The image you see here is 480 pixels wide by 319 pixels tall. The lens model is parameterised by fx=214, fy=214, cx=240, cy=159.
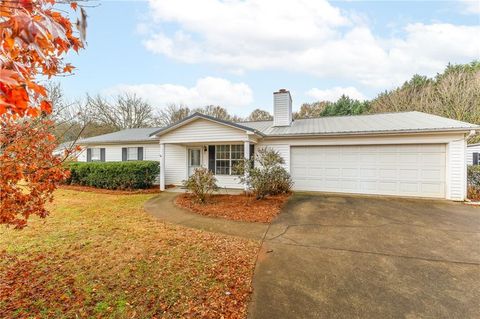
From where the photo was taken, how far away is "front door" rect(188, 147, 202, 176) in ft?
41.6

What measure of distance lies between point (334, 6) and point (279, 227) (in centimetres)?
931

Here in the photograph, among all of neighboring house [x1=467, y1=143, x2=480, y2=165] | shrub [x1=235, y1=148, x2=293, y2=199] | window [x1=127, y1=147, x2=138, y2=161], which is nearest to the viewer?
shrub [x1=235, y1=148, x2=293, y2=199]

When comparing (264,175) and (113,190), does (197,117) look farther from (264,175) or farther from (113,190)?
(113,190)

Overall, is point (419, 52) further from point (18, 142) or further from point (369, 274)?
point (18, 142)

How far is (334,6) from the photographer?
29.5 feet

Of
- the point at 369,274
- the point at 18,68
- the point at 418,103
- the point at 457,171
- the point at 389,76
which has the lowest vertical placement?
the point at 369,274

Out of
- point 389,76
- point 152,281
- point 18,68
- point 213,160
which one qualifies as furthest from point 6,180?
point 389,76

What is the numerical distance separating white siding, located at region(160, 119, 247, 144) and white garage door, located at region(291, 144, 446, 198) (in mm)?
3089

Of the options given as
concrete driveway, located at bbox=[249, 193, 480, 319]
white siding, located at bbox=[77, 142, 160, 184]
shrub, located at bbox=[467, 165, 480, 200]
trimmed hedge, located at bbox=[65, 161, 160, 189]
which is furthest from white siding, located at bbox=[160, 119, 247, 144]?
shrub, located at bbox=[467, 165, 480, 200]

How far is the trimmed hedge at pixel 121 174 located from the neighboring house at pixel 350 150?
1.12 metres

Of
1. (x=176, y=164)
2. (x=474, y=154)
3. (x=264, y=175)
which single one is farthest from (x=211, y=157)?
(x=474, y=154)

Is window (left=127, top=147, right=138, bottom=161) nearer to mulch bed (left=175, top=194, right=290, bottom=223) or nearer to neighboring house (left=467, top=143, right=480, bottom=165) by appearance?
mulch bed (left=175, top=194, right=290, bottom=223)


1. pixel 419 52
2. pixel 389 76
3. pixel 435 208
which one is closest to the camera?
pixel 435 208

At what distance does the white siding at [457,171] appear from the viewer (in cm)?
827
